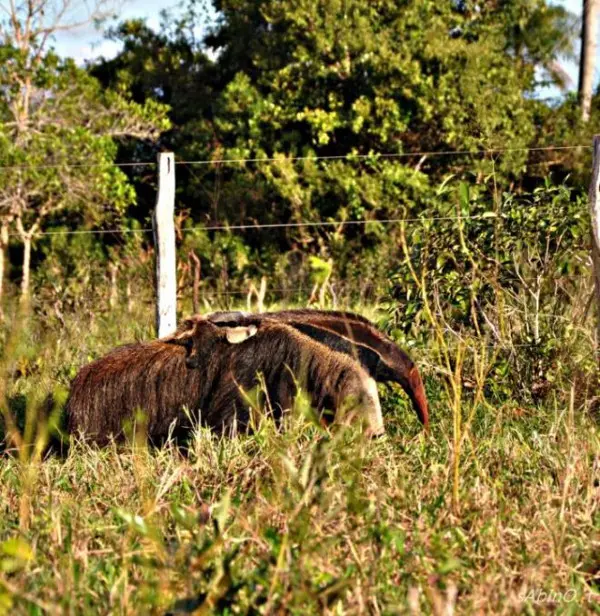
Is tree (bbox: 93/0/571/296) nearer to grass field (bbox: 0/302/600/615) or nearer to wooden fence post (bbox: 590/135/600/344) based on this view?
wooden fence post (bbox: 590/135/600/344)

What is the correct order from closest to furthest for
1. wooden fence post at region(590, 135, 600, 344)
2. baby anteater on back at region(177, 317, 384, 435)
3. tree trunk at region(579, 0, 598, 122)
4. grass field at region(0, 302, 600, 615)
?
grass field at region(0, 302, 600, 615), baby anteater on back at region(177, 317, 384, 435), wooden fence post at region(590, 135, 600, 344), tree trunk at region(579, 0, 598, 122)

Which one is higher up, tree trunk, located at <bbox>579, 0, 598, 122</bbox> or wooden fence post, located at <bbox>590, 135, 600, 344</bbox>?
tree trunk, located at <bbox>579, 0, 598, 122</bbox>

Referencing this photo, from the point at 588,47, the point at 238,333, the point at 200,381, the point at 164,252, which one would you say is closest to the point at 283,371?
the point at 238,333

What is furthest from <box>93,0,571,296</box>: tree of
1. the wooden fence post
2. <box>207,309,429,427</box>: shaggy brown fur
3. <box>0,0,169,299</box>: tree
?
<box>207,309,429,427</box>: shaggy brown fur

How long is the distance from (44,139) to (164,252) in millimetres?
7302

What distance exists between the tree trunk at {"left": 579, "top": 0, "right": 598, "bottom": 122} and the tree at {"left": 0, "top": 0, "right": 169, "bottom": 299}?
10137mm

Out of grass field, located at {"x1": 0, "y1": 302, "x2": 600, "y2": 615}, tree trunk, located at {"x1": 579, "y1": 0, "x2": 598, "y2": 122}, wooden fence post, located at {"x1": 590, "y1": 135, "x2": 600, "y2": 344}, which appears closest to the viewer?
grass field, located at {"x1": 0, "y1": 302, "x2": 600, "y2": 615}

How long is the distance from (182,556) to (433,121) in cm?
1462

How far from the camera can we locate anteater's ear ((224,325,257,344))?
5.18 meters

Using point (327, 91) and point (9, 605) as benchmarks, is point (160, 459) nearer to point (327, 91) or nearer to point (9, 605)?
point (9, 605)

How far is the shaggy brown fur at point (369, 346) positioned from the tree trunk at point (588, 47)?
15.5 m

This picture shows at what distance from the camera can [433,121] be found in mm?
16625

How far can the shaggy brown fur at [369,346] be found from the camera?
17.1ft

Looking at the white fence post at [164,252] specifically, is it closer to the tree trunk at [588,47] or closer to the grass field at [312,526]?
the grass field at [312,526]
